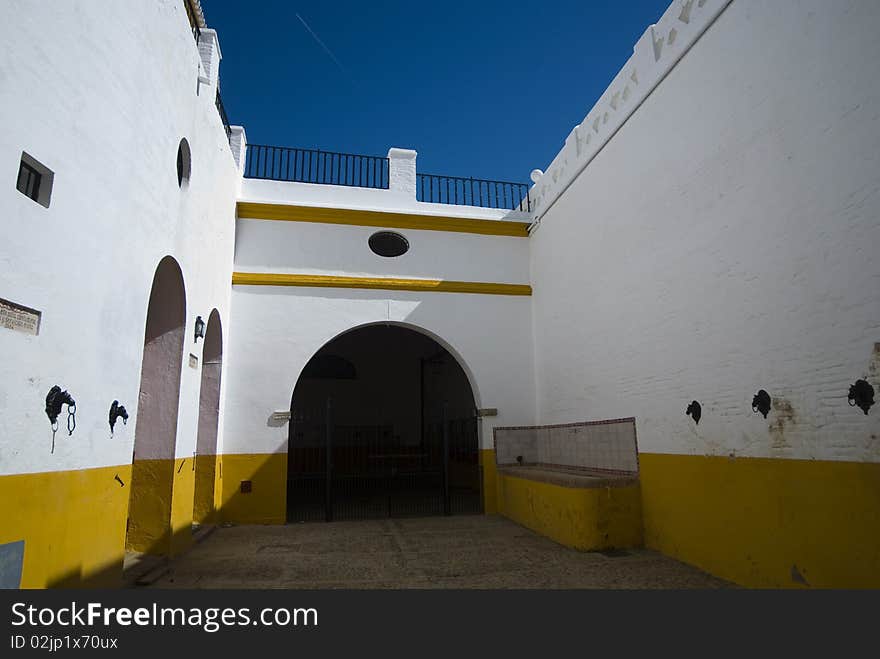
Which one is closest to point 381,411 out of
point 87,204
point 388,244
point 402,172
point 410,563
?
point 388,244

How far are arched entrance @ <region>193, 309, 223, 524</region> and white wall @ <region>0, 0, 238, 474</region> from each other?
2.55 m

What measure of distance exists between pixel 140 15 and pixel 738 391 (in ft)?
18.3

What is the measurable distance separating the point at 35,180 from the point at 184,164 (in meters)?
2.79

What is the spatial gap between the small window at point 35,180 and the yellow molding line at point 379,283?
5.48 m

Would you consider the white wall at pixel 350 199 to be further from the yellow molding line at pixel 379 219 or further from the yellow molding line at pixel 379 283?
the yellow molding line at pixel 379 283

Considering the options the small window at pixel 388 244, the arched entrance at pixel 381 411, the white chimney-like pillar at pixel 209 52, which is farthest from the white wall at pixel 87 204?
the arched entrance at pixel 381 411

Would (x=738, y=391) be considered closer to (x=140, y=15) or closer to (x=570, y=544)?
(x=570, y=544)

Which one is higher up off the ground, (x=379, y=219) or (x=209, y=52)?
(x=209, y=52)

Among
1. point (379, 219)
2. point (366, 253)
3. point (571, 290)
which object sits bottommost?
point (571, 290)

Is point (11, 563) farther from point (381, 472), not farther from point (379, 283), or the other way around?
point (381, 472)

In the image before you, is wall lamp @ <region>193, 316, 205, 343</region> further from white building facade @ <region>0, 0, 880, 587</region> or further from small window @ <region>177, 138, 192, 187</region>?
small window @ <region>177, 138, 192, 187</region>

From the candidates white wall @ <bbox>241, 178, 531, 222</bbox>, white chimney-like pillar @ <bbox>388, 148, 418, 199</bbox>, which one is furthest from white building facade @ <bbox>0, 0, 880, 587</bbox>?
white chimney-like pillar @ <bbox>388, 148, 418, 199</bbox>

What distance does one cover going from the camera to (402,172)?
9766 millimetres

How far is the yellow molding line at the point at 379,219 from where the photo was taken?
29.6ft
